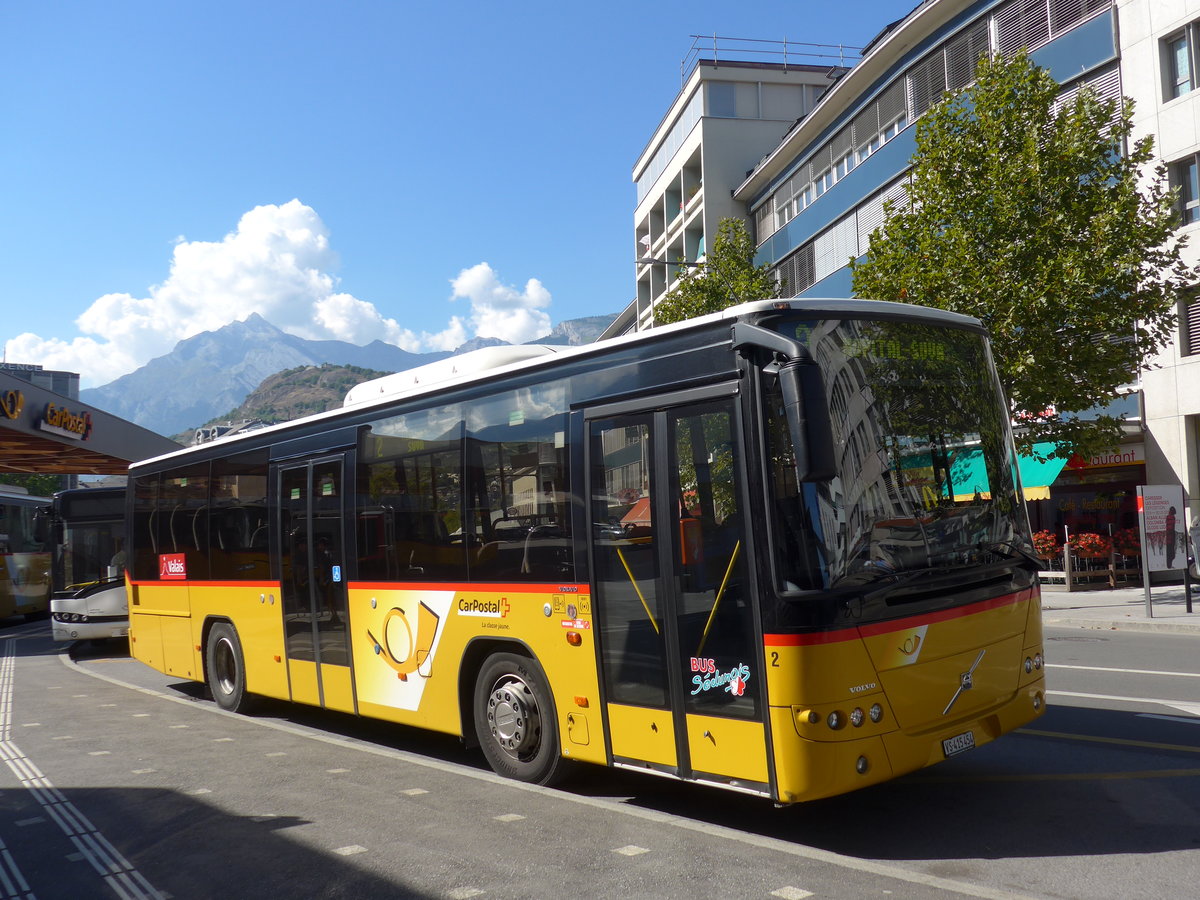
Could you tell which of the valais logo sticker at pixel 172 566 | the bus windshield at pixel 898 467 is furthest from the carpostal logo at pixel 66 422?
the bus windshield at pixel 898 467

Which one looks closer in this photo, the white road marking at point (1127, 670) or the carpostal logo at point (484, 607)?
the carpostal logo at point (484, 607)

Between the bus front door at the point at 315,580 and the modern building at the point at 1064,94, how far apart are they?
16669 millimetres

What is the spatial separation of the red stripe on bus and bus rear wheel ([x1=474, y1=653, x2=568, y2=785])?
223cm

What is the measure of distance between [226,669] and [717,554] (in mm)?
8030

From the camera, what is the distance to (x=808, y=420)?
204 inches

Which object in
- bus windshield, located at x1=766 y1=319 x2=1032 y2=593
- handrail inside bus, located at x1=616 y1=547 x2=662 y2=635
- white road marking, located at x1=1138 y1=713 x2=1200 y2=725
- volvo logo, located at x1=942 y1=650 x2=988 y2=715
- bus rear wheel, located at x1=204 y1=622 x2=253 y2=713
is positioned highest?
bus windshield, located at x1=766 y1=319 x2=1032 y2=593

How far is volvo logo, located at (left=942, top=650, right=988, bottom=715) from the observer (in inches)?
233

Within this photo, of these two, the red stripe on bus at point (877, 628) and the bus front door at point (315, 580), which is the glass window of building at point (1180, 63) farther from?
the bus front door at point (315, 580)

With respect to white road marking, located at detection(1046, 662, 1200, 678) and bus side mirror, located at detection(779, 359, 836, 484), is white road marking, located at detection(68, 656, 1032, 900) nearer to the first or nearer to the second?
bus side mirror, located at detection(779, 359, 836, 484)

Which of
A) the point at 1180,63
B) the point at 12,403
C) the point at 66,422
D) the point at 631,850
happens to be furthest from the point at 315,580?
the point at 66,422

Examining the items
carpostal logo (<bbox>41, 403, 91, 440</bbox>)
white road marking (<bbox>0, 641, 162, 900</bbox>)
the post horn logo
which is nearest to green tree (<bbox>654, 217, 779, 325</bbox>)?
carpostal logo (<bbox>41, 403, 91, 440</bbox>)

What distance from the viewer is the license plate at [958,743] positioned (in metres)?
5.80

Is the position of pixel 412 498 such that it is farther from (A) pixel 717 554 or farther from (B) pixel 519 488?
(A) pixel 717 554

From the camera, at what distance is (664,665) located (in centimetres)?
616
